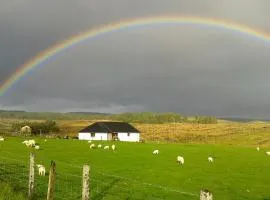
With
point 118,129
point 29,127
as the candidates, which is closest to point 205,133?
point 118,129

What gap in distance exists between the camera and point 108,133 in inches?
5022

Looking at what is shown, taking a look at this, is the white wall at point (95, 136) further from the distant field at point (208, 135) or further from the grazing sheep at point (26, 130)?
the distant field at point (208, 135)

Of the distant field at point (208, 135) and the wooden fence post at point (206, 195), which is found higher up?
the wooden fence post at point (206, 195)

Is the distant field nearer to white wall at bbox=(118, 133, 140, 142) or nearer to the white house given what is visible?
white wall at bbox=(118, 133, 140, 142)

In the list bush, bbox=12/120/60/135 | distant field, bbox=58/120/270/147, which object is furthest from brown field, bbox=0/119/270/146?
bush, bbox=12/120/60/135

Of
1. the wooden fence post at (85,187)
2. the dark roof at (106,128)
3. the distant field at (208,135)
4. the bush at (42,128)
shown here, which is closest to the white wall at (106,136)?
the dark roof at (106,128)

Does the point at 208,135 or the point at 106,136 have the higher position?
→ the point at 106,136

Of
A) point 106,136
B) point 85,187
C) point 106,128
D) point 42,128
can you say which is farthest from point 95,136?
point 85,187

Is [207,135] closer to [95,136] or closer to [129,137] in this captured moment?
[129,137]

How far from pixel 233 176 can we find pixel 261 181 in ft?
10.7

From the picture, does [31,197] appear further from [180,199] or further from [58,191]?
[180,199]

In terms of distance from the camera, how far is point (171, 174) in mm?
37906

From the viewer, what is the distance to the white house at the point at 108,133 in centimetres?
12794

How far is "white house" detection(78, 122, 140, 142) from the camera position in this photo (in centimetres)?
12794
